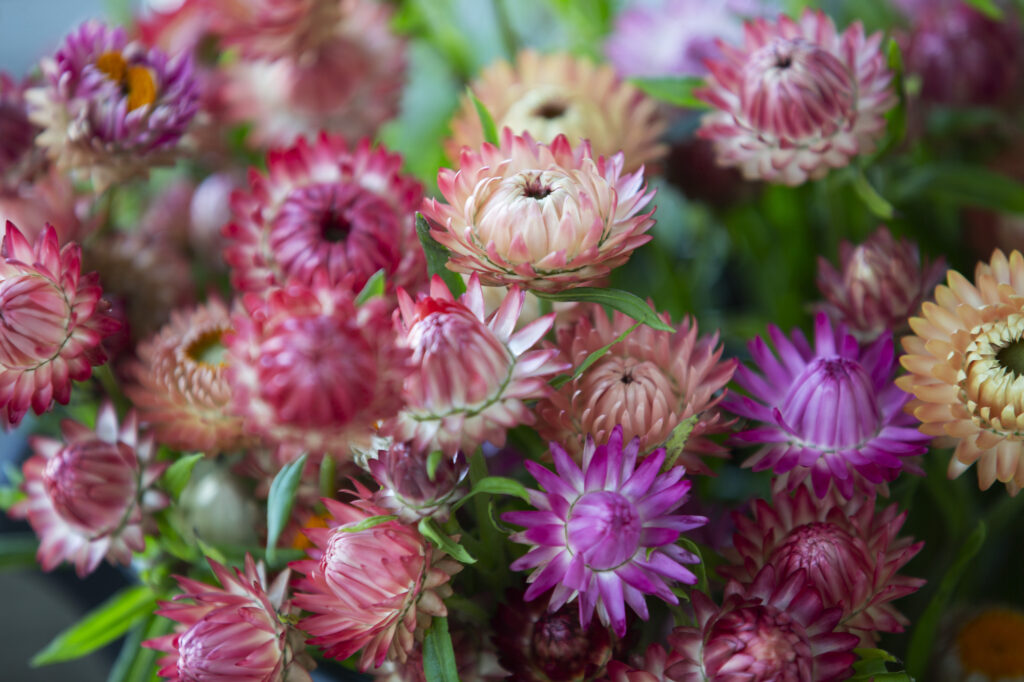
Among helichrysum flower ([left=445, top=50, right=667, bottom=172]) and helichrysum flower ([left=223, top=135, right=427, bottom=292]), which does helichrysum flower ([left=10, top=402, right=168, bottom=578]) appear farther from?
helichrysum flower ([left=445, top=50, right=667, bottom=172])

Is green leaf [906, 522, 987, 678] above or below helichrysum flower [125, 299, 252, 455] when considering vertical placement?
below

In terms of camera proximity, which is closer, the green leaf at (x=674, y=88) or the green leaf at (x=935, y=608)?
the green leaf at (x=935, y=608)

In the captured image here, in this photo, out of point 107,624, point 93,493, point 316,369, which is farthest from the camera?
point 107,624

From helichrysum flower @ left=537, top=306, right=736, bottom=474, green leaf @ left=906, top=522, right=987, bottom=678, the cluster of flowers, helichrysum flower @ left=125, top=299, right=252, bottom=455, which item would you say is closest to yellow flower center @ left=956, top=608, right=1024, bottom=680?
green leaf @ left=906, top=522, right=987, bottom=678

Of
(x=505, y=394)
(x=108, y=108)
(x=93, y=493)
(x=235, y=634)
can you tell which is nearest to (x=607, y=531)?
(x=505, y=394)

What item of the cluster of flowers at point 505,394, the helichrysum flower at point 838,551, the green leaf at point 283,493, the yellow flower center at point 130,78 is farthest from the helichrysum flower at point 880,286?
the yellow flower center at point 130,78

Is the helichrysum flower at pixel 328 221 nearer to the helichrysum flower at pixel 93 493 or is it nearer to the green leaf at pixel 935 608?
the helichrysum flower at pixel 93 493

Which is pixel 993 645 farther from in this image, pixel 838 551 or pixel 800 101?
pixel 800 101
